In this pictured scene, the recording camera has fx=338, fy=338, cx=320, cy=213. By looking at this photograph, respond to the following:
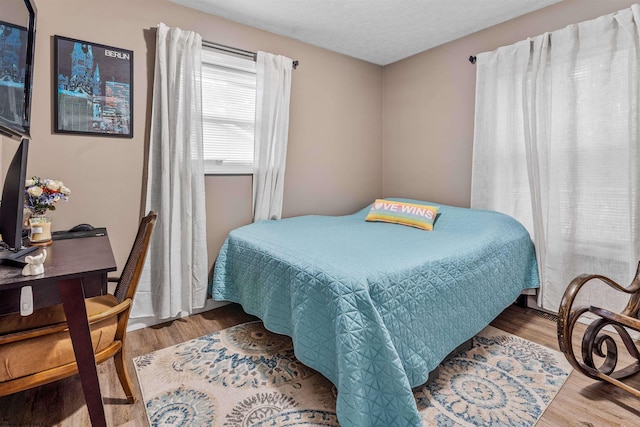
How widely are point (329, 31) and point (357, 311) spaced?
252cm

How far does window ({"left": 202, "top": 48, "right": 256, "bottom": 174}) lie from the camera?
2689mm

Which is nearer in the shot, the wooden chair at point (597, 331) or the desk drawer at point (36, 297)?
the desk drawer at point (36, 297)

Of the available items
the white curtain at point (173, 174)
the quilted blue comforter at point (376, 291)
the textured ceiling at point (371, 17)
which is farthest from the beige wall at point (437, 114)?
the white curtain at point (173, 174)

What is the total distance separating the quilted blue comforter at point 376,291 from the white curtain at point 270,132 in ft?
1.17

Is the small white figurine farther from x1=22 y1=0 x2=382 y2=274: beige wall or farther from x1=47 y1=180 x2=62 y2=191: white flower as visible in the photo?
x1=22 y1=0 x2=382 y2=274: beige wall

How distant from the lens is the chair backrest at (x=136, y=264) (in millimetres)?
1521

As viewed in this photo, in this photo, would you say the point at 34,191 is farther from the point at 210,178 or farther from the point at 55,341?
the point at 210,178

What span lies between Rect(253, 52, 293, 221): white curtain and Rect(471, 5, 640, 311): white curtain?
170 cm

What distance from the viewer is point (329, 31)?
2.95 metres

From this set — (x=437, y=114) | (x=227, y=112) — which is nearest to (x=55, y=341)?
(x=227, y=112)

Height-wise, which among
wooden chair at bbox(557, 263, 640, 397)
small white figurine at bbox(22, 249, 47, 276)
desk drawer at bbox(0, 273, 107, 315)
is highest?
small white figurine at bbox(22, 249, 47, 276)

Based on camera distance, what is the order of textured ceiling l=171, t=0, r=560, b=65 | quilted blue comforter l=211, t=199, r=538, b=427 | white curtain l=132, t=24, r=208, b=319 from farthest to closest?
textured ceiling l=171, t=0, r=560, b=65 → white curtain l=132, t=24, r=208, b=319 → quilted blue comforter l=211, t=199, r=538, b=427

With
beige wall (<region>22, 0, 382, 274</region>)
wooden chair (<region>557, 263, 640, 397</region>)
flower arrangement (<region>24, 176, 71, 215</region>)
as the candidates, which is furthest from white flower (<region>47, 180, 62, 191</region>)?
wooden chair (<region>557, 263, 640, 397</region>)

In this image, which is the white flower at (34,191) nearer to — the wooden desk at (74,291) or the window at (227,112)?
the wooden desk at (74,291)
